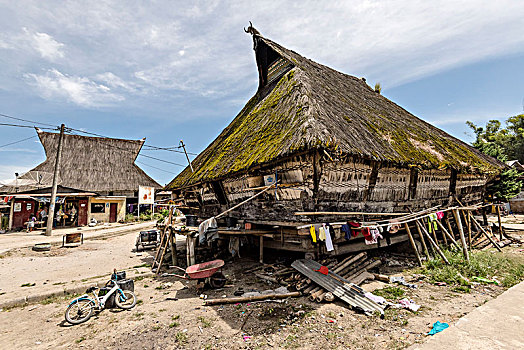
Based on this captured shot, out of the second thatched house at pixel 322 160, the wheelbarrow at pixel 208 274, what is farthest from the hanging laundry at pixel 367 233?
the wheelbarrow at pixel 208 274

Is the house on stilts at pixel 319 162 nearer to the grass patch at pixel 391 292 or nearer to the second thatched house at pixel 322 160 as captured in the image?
the second thatched house at pixel 322 160

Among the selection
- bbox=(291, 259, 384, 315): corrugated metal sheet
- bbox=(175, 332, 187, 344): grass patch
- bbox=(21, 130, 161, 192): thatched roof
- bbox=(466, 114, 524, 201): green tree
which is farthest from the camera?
bbox=(21, 130, 161, 192): thatched roof

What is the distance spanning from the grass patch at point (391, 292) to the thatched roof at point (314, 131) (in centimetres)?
315

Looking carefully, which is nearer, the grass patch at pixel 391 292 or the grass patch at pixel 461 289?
the grass patch at pixel 391 292

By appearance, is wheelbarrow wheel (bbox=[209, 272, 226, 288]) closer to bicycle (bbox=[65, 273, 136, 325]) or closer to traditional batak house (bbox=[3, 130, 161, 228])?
bicycle (bbox=[65, 273, 136, 325])

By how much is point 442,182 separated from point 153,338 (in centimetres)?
1104

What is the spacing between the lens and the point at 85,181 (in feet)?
79.6

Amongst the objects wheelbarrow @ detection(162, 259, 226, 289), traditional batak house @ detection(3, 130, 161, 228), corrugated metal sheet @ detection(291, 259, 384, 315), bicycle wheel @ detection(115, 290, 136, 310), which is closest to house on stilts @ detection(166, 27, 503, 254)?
corrugated metal sheet @ detection(291, 259, 384, 315)

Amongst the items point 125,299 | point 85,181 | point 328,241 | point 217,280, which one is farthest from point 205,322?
point 85,181

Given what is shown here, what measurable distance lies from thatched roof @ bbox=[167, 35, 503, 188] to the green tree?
8.99m

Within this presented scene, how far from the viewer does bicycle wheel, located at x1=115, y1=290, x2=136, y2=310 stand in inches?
234

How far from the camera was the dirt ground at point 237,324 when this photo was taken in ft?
14.2

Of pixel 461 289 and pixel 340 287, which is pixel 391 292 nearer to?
pixel 340 287

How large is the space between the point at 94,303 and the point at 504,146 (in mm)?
42556
